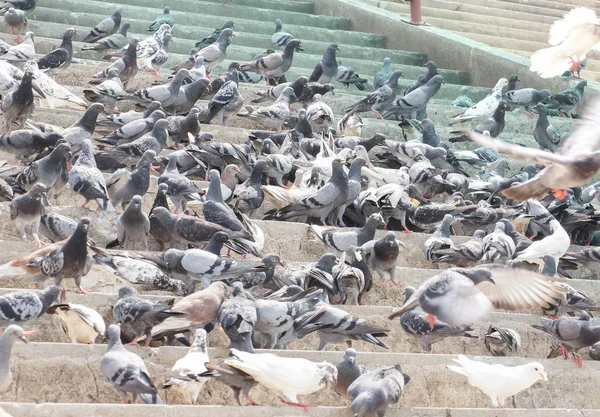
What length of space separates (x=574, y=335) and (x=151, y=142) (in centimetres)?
438

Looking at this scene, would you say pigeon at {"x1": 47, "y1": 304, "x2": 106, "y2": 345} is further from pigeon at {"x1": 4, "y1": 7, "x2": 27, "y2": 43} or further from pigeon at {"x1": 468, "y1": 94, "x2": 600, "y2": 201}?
pigeon at {"x1": 4, "y1": 7, "x2": 27, "y2": 43}

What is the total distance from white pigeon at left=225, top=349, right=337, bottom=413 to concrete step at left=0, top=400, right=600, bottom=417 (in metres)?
0.16

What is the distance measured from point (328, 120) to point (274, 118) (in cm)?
61

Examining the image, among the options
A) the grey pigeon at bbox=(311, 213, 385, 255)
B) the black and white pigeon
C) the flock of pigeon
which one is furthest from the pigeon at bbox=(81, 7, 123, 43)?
the grey pigeon at bbox=(311, 213, 385, 255)

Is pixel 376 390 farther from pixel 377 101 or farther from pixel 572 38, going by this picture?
pixel 377 101

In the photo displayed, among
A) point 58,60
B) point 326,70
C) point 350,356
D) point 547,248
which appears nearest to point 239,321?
point 350,356

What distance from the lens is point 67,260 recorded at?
8219 millimetres

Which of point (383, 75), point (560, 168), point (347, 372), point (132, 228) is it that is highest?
point (560, 168)

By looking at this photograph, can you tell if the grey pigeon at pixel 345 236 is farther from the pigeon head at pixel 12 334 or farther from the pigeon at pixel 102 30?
the pigeon at pixel 102 30

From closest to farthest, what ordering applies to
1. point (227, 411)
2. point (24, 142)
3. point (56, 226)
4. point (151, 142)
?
point (227, 411), point (56, 226), point (24, 142), point (151, 142)

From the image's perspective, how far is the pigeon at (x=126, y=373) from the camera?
6.91 m

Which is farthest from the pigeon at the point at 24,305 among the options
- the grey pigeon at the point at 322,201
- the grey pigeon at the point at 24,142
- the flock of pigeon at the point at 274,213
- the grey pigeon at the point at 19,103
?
the grey pigeon at the point at 19,103

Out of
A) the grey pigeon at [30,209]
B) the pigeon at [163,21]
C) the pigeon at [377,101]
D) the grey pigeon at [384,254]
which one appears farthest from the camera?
the pigeon at [163,21]

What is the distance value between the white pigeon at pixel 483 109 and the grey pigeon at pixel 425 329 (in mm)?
6316
